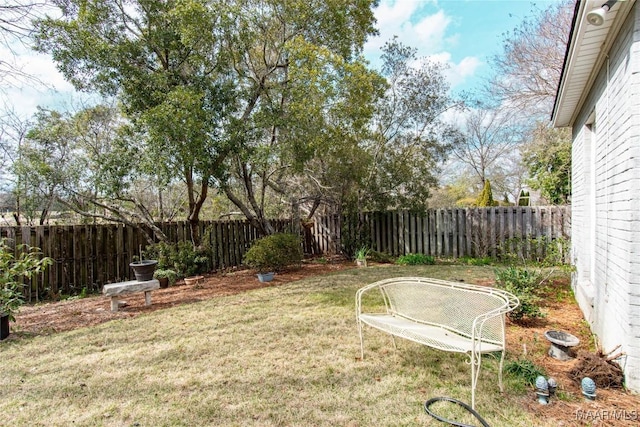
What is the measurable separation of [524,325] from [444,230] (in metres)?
5.89

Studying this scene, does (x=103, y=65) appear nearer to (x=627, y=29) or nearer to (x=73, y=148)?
(x=73, y=148)

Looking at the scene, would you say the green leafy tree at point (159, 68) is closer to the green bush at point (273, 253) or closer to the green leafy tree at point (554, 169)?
the green bush at point (273, 253)

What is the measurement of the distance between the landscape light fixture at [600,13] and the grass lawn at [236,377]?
8.45ft

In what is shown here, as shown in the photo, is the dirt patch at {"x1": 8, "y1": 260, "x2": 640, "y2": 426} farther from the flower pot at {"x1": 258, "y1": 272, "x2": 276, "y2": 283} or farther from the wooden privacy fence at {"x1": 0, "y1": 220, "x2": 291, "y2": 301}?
the wooden privacy fence at {"x1": 0, "y1": 220, "x2": 291, "y2": 301}

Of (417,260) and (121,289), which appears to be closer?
(121,289)

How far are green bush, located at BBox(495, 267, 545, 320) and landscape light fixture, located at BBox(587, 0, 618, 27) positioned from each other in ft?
9.04

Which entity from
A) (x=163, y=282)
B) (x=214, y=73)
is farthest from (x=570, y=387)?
(x=214, y=73)

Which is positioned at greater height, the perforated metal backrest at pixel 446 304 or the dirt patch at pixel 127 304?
the perforated metal backrest at pixel 446 304

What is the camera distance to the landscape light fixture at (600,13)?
7.14 ft

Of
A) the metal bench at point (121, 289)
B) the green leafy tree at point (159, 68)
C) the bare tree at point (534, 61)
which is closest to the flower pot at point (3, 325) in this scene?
the metal bench at point (121, 289)

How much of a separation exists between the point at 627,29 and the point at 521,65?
1050 cm

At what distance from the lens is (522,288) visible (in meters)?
4.31
